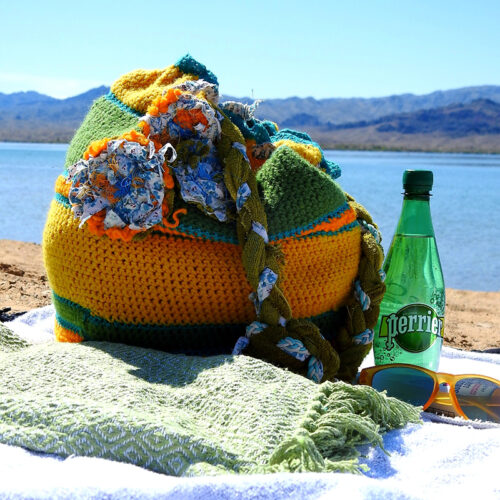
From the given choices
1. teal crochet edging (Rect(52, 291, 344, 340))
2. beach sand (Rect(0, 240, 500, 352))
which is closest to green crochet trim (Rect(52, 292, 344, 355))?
teal crochet edging (Rect(52, 291, 344, 340))

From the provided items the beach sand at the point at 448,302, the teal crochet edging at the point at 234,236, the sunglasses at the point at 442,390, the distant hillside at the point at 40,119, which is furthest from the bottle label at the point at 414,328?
the distant hillside at the point at 40,119

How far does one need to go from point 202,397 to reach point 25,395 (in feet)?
1.09

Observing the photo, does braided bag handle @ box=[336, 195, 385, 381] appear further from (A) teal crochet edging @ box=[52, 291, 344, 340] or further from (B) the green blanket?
(B) the green blanket

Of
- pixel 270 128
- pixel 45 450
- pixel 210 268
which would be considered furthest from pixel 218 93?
pixel 45 450

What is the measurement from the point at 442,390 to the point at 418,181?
0.51 meters

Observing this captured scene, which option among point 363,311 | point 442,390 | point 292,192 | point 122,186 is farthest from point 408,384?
point 122,186

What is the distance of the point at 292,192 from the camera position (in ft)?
5.04

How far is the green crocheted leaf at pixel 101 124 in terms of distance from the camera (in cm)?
162

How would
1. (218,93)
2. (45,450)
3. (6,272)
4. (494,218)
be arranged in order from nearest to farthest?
(45,450), (218,93), (6,272), (494,218)

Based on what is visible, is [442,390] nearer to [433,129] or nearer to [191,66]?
[191,66]

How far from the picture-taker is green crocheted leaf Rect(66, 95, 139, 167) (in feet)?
5.31

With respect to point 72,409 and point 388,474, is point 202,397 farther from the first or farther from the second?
point 388,474

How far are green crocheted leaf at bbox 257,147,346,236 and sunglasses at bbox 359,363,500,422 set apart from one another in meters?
0.41

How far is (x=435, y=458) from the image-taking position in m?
1.13
